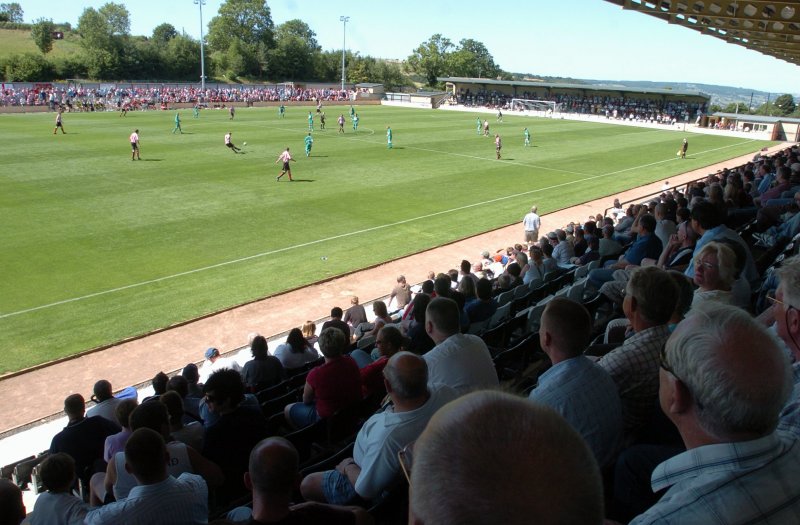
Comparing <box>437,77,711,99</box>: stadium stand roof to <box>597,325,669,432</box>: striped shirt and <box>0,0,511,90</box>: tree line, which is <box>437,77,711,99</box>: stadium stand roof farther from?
<box>597,325,669,432</box>: striped shirt

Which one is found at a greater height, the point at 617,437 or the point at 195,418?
the point at 617,437

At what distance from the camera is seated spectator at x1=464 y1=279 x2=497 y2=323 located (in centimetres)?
816

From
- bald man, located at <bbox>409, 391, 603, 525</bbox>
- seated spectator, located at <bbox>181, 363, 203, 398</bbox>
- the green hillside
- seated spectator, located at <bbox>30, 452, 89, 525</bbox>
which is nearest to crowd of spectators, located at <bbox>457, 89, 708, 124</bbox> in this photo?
the green hillside

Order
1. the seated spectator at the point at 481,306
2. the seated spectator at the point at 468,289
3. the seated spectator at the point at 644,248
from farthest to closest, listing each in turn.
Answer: the seated spectator at the point at 644,248 < the seated spectator at the point at 468,289 < the seated spectator at the point at 481,306

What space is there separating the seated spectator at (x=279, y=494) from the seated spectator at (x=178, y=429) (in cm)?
245

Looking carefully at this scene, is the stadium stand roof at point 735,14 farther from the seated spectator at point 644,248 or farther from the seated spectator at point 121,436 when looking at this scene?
Answer: the seated spectator at point 121,436

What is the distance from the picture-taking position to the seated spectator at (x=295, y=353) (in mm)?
7898

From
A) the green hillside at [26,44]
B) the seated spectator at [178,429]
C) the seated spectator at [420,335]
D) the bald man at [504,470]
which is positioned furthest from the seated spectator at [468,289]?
the green hillside at [26,44]

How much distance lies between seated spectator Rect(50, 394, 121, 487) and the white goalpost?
67469 mm

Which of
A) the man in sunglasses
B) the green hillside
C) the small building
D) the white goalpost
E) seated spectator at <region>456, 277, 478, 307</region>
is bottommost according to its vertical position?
seated spectator at <region>456, 277, 478, 307</region>

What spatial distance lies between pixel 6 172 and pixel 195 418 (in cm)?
2445

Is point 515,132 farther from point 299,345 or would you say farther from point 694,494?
point 694,494

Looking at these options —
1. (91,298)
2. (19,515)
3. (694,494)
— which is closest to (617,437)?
(694,494)

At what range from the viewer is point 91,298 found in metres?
13.4
